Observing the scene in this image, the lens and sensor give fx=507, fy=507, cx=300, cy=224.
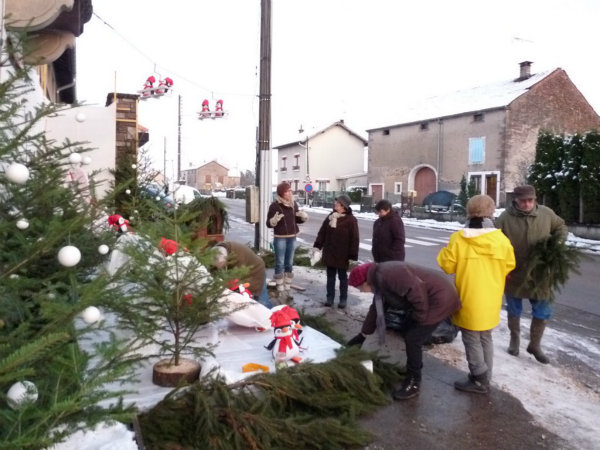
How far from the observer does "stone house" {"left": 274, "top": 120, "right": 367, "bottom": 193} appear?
173 feet

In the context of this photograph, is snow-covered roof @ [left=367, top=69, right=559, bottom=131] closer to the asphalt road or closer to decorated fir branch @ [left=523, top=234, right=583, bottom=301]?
the asphalt road

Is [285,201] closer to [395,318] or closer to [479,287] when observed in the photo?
[395,318]

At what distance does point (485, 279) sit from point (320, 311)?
3257mm

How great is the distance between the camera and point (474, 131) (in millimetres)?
33656

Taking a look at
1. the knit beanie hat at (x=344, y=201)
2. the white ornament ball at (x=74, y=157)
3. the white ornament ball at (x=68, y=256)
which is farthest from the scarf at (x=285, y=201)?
the white ornament ball at (x=68, y=256)

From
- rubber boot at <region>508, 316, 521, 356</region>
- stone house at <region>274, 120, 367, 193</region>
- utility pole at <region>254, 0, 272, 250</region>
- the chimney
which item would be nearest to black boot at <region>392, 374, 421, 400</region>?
rubber boot at <region>508, 316, 521, 356</region>

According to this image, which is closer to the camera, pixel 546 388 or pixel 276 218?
pixel 546 388

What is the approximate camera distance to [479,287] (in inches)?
174

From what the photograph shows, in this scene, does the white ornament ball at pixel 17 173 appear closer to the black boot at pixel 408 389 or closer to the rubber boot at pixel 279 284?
the black boot at pixel 408 389

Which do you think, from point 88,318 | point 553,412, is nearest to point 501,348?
point 553,412

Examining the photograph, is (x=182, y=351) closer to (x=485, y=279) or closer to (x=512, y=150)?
(x=485, y=279)

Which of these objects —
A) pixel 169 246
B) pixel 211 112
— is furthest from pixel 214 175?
pixel 169 246

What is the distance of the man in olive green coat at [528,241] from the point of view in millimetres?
5289

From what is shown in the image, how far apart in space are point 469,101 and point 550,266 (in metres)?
33.5
